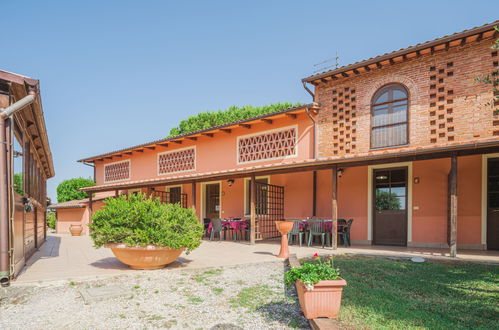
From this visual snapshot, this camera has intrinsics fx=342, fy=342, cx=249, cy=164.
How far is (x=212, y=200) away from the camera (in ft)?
Result: 47.8

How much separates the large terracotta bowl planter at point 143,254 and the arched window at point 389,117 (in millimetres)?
6816

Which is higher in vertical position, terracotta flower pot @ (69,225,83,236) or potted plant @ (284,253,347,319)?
potted plant @ (284,253,347,319)

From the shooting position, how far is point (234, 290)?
462 cm

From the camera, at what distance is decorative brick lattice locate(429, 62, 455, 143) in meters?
8.73

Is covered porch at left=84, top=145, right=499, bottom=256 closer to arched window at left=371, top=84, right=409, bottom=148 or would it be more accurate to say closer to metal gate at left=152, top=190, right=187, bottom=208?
arched window at left=371, top=84, right=409, bottom=148

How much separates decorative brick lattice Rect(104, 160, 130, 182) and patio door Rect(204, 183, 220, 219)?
587cm

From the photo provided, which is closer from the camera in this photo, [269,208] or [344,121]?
[344,121]

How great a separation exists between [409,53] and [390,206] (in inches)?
166

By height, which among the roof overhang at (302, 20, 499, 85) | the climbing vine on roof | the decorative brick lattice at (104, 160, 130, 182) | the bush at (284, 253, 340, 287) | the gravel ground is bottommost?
the gravel ground

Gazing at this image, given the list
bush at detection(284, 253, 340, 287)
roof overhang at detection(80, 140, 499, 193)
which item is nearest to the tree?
roof overhang at detection(80, 140, 499, 193)

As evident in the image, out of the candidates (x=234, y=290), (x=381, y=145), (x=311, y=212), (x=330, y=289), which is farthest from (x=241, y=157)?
(x=330, y=289)

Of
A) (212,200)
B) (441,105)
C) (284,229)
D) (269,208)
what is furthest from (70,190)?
(441,105)

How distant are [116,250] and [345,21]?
867 cm

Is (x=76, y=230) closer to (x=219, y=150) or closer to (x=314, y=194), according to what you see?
(x=219, y=150)
